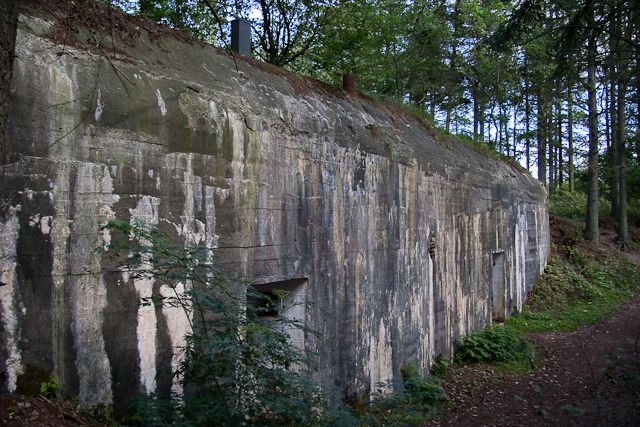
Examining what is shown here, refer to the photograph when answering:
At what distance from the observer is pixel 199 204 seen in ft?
14.1

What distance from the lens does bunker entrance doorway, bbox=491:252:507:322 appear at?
11.4 m

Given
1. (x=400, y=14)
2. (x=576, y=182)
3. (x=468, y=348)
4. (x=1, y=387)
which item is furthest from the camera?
(x=576, y=182)

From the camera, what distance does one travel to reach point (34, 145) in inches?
128

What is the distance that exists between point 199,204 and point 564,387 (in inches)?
222

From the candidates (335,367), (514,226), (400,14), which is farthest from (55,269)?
Answer: (400,14)

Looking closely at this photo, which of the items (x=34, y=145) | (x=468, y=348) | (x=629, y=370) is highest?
(x=34, y=145)

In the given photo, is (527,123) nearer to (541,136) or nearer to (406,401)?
(541,136)

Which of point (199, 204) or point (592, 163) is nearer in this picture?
point (199, 204)

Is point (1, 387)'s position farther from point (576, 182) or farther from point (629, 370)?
point (576, 182)

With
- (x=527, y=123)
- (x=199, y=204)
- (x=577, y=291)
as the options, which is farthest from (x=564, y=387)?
(x=527, y=123)

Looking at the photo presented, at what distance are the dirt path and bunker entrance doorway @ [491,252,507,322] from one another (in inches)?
39.9

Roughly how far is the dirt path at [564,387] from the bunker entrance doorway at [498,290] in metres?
1.01

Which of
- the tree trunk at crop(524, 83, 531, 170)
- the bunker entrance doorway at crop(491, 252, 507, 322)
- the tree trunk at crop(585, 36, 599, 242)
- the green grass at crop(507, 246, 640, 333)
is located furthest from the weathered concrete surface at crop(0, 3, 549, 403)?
the tree trunk at crop(524, 83, 531, 170)

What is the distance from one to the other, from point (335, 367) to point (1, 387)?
3.50 m
